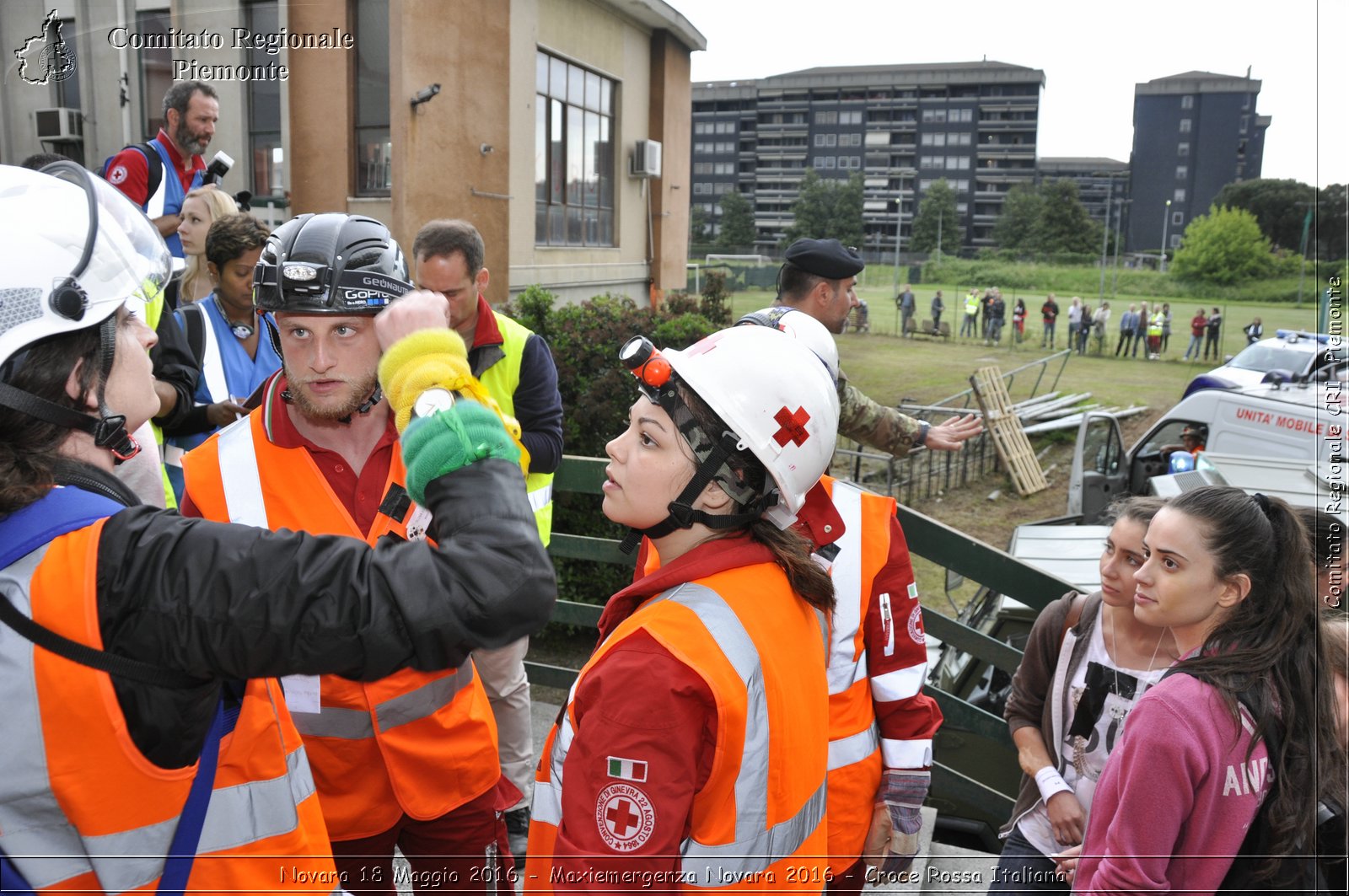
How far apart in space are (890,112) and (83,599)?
2574 inches

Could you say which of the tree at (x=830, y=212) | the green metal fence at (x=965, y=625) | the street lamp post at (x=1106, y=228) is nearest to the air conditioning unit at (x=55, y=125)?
the green metal fence at (x=965, y=625)

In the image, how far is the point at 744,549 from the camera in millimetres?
1976

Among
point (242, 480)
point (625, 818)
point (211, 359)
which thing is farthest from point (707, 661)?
point (211, 359)

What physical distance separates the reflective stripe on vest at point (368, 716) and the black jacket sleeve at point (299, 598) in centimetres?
105

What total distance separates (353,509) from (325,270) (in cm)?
67

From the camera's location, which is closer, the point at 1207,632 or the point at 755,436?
the point at 755,436

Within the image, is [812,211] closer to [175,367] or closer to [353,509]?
[175,367]

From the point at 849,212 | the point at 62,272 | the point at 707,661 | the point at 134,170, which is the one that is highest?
the point at 849,212

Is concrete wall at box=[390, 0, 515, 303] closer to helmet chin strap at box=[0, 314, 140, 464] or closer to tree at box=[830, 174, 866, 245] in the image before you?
helmet chin strap at box=[0, 314, 140, 464]

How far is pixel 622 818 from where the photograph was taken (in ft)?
5.46

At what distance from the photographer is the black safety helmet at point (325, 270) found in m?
2.61

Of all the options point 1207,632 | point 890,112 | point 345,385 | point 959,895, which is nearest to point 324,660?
point 345,385

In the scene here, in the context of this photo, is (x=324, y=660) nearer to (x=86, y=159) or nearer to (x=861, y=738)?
(x=861, y=738)

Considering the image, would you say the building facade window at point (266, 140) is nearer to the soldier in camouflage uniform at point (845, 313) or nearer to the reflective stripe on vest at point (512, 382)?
the reflective stripe on vest at point (512, 382)
